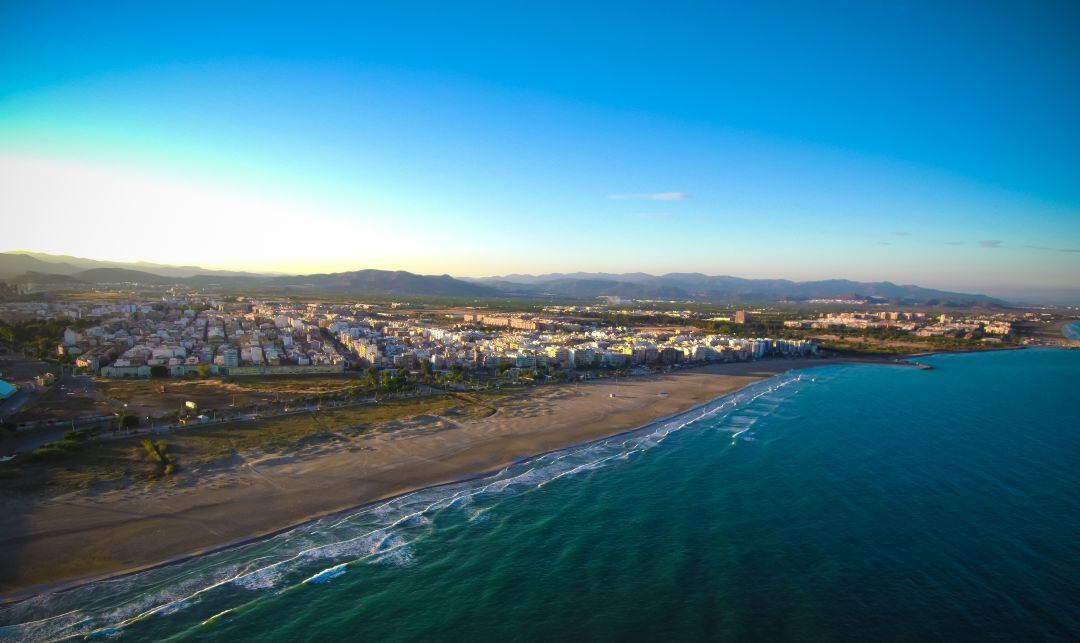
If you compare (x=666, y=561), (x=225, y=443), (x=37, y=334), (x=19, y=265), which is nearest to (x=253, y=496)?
(x=225, y=443)

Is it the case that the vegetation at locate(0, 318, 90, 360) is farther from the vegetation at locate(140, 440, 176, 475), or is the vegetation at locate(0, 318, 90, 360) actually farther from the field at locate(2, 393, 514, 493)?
the vegetation at locate(140, 440, 176, 475)

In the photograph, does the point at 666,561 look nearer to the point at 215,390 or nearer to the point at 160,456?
the point at 160,456

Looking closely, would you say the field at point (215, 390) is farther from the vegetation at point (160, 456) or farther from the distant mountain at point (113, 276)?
the distant mountain at point (113, 276)

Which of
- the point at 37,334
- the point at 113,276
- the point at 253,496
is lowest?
the point at 253,496

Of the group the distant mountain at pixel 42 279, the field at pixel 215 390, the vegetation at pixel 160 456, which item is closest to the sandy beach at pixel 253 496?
the vegetation at pixel 160 456

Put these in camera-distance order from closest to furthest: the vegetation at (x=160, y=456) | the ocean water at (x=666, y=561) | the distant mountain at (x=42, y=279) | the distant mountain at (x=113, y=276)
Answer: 1. the ocean water at (x=666, y=561)
2. the vegetation at (x=160, y=456)
3. the distant mountain at (x=42, y=279)
4. the distant mountain at (x=113, y=276)

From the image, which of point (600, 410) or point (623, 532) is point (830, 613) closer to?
point (623, 532)

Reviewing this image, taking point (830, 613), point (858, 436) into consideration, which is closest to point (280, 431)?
point (830, 613)
